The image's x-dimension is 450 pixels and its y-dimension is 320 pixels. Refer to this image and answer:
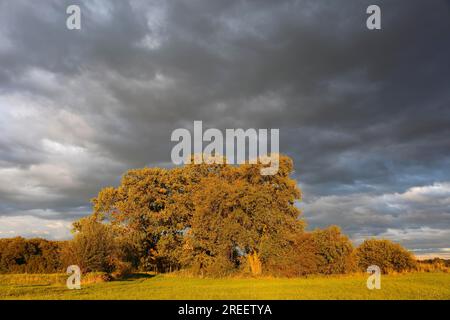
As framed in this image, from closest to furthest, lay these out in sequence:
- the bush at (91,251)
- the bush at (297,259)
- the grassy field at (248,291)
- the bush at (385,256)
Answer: the grassy field at (248,291), the bush at (91,251), the bush at (297,259), the bush at (385,256)

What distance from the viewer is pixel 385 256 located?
40.2m

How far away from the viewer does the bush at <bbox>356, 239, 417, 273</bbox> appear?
3975 centimetres

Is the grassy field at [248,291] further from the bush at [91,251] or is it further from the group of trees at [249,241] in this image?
the group of trees at [249,241]

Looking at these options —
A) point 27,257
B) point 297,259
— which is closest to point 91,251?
point 297,259

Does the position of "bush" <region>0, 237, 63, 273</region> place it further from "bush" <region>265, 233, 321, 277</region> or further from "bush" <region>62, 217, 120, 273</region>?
"bush" <region>265, 233, 321, 277</region>

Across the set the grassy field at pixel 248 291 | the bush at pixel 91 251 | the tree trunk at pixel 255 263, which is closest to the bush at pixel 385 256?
the tree trunk at pixel 255 263

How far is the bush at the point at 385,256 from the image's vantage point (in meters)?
39.8

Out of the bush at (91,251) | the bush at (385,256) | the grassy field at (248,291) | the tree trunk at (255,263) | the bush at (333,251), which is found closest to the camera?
the grassy field at (248,291)

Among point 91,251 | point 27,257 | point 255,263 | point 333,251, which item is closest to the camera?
point 91,251

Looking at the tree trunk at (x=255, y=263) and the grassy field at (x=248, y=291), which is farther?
the tree trunk at (x=255, y=263)

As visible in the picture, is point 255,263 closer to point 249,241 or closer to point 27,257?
point 249,241

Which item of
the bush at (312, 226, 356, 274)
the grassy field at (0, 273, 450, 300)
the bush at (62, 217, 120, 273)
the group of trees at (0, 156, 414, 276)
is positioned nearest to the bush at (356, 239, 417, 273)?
the group of trees at (0, 156, 414, 276)

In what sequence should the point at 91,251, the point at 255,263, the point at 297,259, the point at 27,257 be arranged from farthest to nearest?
the point at 27,257
the point at 255,263
the point at 297,259
the point at 91,251
